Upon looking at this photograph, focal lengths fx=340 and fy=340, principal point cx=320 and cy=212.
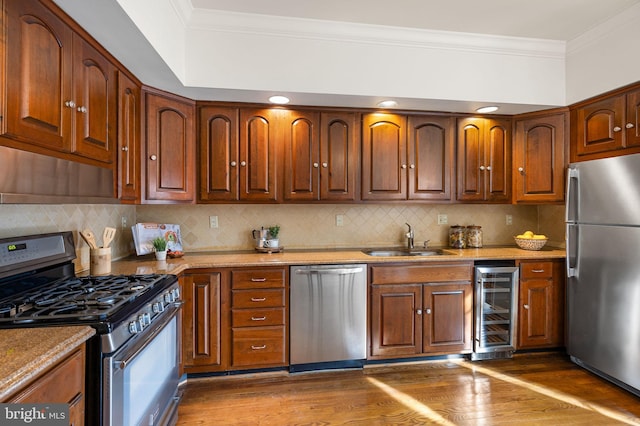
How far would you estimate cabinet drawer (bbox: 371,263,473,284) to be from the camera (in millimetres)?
2760

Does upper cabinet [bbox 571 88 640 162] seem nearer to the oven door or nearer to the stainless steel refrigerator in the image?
the stainless steel refrigerator

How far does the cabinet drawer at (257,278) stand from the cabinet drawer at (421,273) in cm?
75

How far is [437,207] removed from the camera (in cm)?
351

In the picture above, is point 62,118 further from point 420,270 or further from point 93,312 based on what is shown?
point 420,270

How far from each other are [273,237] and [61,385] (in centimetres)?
205

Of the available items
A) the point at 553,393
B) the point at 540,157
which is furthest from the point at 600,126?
the point at 553,393

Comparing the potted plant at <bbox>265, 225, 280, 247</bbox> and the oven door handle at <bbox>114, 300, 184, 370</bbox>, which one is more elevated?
the potted plant at <bbox>265, 225, 280, 247</bbox>

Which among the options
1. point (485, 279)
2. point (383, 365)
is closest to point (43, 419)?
point (383, 365)

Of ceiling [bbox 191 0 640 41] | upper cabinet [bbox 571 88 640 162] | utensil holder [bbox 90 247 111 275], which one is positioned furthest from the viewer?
upper cabinet [bbox 571 88 640 162]

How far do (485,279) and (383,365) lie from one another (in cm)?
113

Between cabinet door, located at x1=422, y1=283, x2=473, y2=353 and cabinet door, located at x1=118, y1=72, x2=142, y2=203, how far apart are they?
2.36 m

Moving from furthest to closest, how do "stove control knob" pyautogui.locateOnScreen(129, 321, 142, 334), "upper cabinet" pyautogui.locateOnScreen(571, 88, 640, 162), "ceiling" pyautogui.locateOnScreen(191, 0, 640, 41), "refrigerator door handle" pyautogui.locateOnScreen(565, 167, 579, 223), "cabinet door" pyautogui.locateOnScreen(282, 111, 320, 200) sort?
1. "cabinet door" pyautogui.locateOnScreen(282, 111, 320, 200)
2. "refrigerator door handle" pyautogui.locateOnScreen(565, 167, 579, 223)
3. "upper cabinet" pyautogui.locateOnScreen(571, 88, 640, 162)
4. "ceiling" pyautogui.locateOnScreen(191, 0, 640, 41)
5. "stove control knob" pyautogui.locateOnScreen(129, 321, 142, 334)

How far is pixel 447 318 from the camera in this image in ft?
9.38

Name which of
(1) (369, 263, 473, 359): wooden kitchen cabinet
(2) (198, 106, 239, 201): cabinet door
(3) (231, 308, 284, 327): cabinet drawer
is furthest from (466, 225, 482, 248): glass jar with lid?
(2) (198, 106, 239, 201): cabinet door
